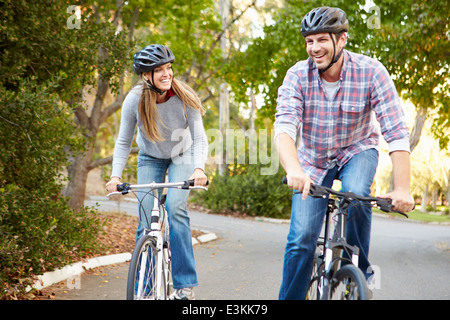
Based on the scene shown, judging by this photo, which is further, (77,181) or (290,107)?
(77,181)

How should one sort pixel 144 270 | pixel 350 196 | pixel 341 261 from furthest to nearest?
pixel 144 270, pixel 341 261, pixel 350 196

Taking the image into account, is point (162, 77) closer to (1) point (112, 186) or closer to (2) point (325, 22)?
(1) point (112, 186)

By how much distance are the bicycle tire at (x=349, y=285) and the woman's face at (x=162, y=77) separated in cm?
204

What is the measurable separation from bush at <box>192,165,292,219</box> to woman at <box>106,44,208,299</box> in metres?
14.9

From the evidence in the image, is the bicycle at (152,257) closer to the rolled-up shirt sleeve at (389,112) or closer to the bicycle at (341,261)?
the bicycle at (341,261)

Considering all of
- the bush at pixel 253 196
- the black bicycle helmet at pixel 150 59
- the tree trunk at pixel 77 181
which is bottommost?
the bush at pixel 253 196

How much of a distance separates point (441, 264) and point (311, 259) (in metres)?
7.05

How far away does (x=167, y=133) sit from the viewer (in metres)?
4.27

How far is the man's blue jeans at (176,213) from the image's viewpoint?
4062 millimetres

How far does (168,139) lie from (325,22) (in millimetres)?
1710

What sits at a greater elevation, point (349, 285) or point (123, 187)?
point (123, 187)

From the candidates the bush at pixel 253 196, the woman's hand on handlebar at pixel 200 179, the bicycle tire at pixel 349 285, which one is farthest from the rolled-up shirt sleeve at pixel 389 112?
the bush at pixel 253 196

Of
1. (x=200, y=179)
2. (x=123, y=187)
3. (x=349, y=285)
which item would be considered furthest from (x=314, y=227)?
(x=123, y=187)

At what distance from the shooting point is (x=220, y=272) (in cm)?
755
